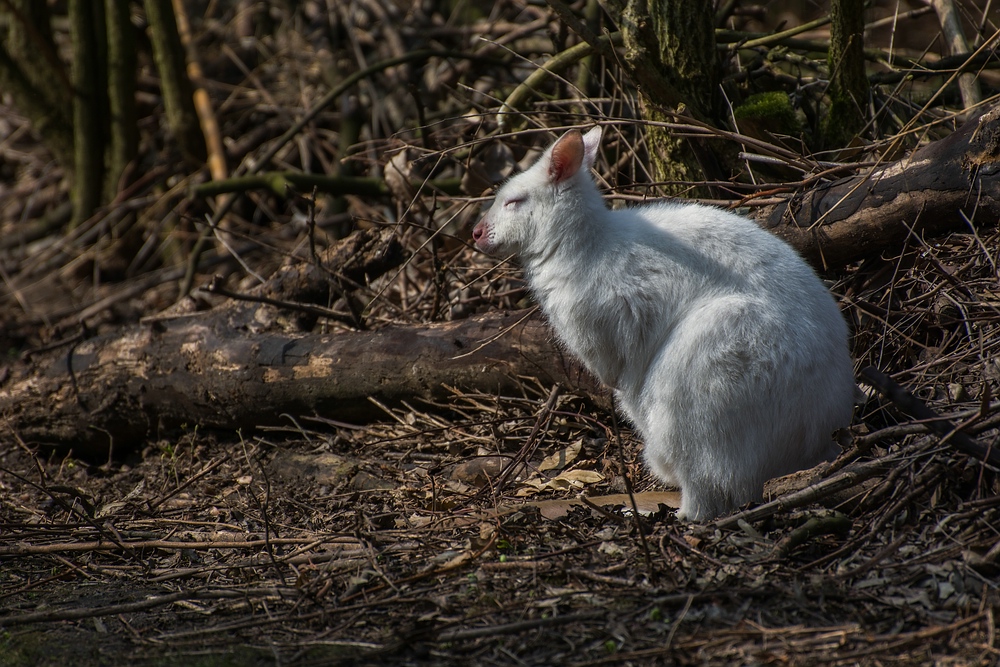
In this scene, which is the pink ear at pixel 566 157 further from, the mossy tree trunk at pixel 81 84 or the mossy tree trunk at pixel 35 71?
the mossy tree trunk at pixel 35 71

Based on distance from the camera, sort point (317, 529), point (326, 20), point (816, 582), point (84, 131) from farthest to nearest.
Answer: point (326, 20) → point (84, 131) → point (317, 529) → point (816, 582)

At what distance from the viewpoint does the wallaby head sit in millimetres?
3582

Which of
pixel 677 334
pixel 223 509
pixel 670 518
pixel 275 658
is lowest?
pixel 223 509

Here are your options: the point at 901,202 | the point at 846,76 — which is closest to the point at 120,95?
the point at 846,76

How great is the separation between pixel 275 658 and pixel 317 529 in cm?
122

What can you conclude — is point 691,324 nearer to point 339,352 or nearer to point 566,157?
point 566,157

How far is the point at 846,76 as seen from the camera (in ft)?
14.7

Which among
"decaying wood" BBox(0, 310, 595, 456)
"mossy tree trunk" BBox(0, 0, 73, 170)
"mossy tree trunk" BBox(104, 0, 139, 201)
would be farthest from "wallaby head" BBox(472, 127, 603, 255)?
"mossy tree trunk" BBox(0, 0, 73, 170)

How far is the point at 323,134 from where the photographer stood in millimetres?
8281

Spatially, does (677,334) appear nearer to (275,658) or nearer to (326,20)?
(275,658)

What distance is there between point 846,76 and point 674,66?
0.87m

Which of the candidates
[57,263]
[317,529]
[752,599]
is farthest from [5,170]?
[752,599]

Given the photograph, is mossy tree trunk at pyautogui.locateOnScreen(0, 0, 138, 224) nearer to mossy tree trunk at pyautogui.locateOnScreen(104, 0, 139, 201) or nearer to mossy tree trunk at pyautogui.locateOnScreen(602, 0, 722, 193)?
mossy tree trunk at pyautogui.locateOnScreen(104, 0, 139, 201)

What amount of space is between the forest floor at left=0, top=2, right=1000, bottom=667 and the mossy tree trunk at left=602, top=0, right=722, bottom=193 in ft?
2.86
